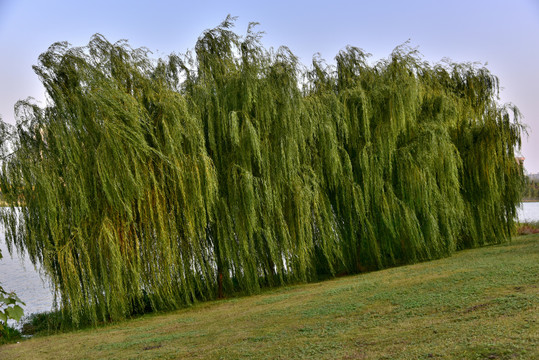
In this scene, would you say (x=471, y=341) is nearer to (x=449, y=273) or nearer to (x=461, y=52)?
(x=449, y=273)

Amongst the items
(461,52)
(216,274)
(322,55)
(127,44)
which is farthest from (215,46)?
(461,52)

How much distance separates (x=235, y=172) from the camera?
30.7ft

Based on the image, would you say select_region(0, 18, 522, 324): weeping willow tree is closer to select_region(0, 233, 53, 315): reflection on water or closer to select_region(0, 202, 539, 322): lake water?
select_region(0, 202, 539, 322): lake water

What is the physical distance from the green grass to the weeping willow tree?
4.14 ft

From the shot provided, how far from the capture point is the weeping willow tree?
809 cm

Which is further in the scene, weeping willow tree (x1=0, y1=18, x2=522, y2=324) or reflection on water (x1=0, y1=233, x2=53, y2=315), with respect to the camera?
reflection on water (x1=0, y1=233, x2=53, y2=315)

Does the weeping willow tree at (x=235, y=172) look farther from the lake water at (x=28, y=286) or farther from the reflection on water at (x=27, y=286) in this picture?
the reflection on water at (x=27, y=286)

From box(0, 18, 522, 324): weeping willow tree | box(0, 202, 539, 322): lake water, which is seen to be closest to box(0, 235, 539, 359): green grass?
box(0, 18, 522, 324): weeping willow tree

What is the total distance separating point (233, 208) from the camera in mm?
9453

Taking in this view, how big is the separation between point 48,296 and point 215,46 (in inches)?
310

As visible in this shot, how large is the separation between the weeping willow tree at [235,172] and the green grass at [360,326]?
1.26 meters

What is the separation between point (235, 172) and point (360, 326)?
16.2 ft

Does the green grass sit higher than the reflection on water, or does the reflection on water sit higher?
the reflection on water

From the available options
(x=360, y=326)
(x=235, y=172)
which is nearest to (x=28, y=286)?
(x=235, y=172)
